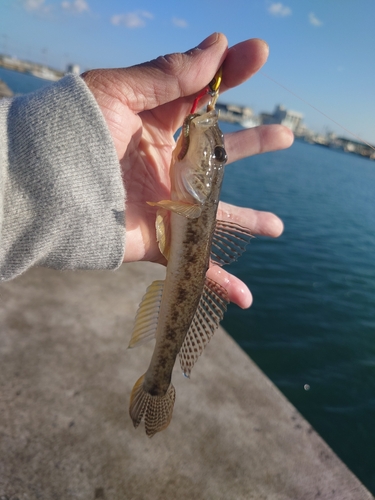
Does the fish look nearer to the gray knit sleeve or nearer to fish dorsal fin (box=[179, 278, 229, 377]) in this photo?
fish dorsal fin (box=[179, 278, 229, 377])

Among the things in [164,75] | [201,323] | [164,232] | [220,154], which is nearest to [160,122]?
[164,75]

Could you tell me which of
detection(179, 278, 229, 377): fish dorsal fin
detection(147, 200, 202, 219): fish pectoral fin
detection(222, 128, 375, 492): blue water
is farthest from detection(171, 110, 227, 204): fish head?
detection(222, 128, 375, 492): blue water

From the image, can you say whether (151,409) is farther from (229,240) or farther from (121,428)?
(229,240)

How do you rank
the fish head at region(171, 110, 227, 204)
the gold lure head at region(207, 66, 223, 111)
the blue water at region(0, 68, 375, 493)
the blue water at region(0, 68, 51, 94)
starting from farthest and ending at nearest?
Answer: the blue water at region(0, 68, 51, 94)
the blue water at region(0, 68, 375, 493)
the gold lure head at region(207, 66, 223, 111)
the fish head at region(171, 110, 227, 204)

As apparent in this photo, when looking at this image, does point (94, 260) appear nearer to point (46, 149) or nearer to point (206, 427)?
point (46, 149)

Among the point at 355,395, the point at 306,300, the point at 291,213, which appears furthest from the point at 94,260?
the point at 291,213

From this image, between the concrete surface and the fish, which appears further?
the concrete surface
